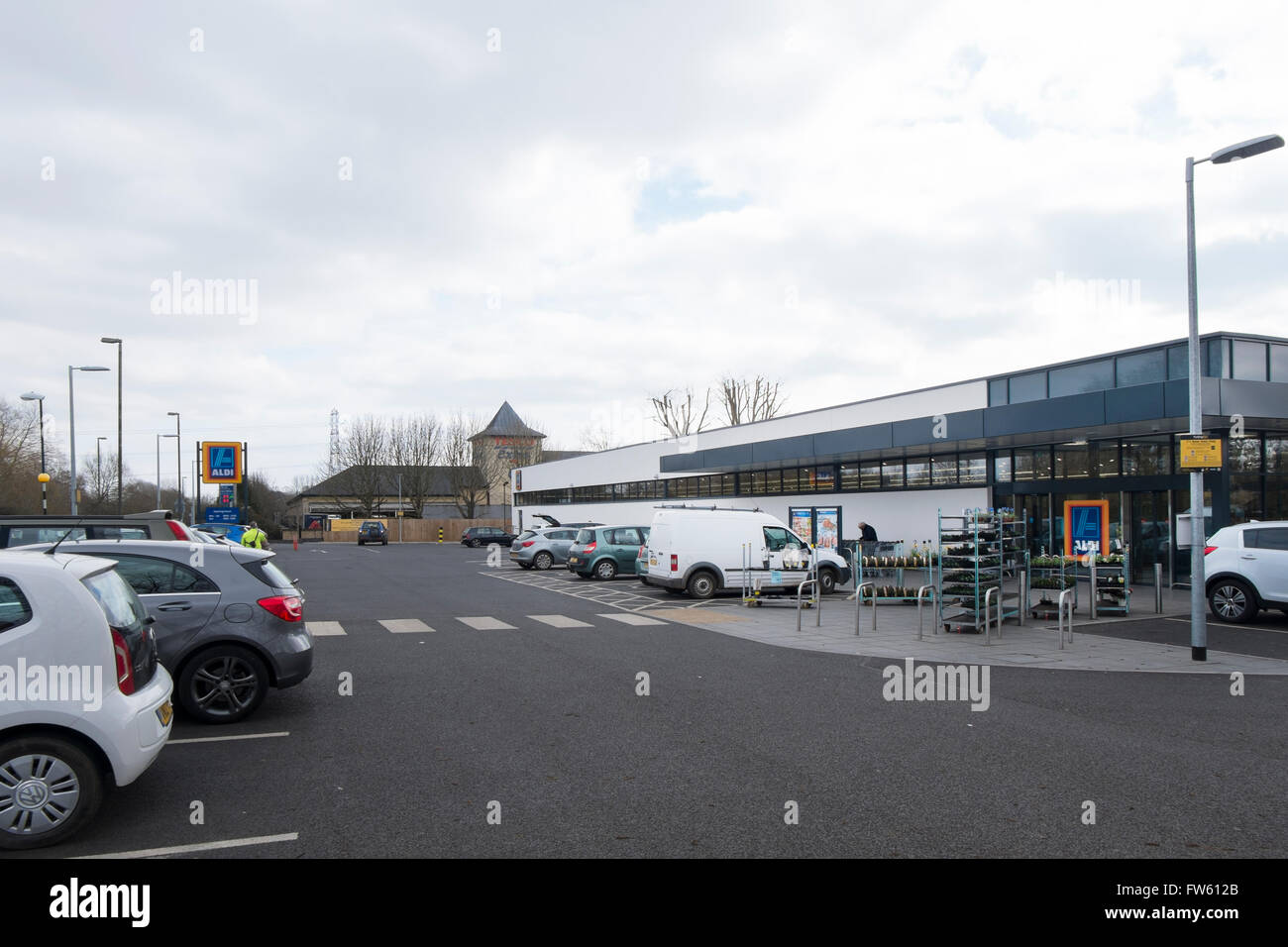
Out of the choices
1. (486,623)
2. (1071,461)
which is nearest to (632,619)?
(486,623)

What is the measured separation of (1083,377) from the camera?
70.4ft

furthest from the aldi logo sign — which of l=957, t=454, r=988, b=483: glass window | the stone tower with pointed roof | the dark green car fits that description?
the stone tower with pointed roof

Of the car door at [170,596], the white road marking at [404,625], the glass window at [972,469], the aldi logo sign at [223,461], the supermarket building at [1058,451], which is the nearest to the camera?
the car door at [170,596]

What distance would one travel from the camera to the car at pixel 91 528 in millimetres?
A: 9391

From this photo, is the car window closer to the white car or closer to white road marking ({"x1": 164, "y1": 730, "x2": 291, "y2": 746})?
the white car

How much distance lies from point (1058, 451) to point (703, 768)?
62.6ft

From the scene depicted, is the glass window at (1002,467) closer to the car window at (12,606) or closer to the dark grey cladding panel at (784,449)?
the dark grey cladding panel at (784,449)

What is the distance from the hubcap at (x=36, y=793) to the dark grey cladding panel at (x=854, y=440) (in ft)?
70.2

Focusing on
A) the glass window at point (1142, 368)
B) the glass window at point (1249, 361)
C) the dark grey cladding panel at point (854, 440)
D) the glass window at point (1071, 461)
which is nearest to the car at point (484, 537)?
the dark grey cladding panel at point (854, 440)

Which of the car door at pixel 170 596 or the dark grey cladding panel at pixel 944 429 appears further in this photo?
the dark grey cladding panel at pixel 944 429

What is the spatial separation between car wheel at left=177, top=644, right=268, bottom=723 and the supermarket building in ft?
39.5

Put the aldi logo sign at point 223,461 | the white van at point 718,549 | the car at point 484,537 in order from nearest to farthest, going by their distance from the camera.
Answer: the white van at point 718,549 → the aldi logo sign at point 223,461 → the car at point 484,537

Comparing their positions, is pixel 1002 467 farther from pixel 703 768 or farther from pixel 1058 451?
pixel 703 768

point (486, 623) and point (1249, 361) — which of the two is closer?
point (486, 623)
